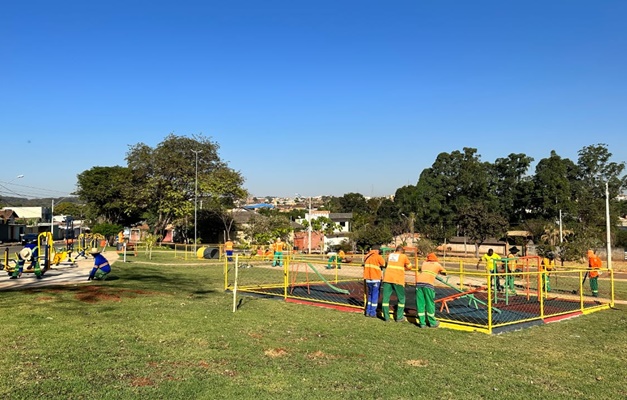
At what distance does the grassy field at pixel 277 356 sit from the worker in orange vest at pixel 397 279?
51cm

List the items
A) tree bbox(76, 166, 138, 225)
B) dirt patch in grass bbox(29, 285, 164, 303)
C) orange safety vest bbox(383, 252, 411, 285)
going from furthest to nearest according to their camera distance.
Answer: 1. tree bbox(76, 166, 138, 225)
2. dirt patch in grass bbox(29, 285, 164, 303)
3. orange safety vest bbox(383, 252, 411, 285)

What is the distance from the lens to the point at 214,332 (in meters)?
9.38

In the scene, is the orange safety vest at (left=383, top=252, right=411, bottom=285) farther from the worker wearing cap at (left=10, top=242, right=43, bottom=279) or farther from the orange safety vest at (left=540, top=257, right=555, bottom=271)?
the worker wearing cap at (left=10, top=242, right=43, bottom=279)

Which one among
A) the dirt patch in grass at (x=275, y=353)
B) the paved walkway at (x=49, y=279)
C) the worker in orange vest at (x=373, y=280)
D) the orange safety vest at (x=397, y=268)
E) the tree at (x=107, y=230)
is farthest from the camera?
the tree at (x=107, y=230)

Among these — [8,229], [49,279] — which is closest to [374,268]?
[49,279]

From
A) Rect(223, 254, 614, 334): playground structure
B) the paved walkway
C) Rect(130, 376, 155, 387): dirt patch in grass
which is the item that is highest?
the paved walkway

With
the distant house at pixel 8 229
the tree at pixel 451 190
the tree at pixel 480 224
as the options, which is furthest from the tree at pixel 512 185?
the distant house at pixel 8 229

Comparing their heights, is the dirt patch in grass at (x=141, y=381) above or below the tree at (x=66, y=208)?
below

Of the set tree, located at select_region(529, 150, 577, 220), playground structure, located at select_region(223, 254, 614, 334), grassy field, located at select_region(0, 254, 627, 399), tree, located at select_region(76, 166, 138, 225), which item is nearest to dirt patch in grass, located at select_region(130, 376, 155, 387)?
grassy field, located at select_region(0, 254, 627, 399)

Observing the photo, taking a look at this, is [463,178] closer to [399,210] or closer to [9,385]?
[399,210]

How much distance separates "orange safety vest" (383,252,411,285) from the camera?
11188mm

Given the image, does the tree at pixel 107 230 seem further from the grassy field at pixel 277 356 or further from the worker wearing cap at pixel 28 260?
the grassy field at pixel 277 356

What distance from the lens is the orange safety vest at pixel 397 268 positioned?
11188 millimetres

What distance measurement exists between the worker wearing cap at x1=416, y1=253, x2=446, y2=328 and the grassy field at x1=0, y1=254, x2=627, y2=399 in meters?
0.43
